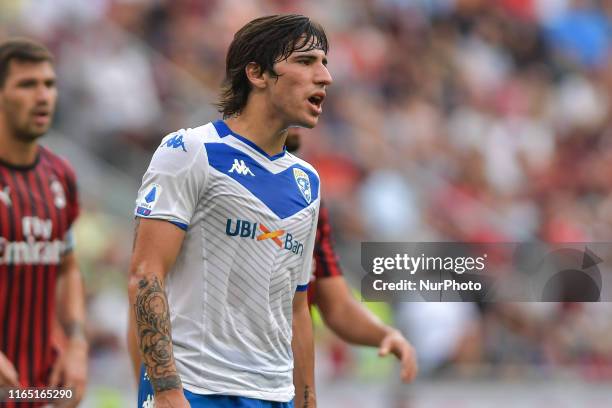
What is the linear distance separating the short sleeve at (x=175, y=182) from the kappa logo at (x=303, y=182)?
483 millimetres

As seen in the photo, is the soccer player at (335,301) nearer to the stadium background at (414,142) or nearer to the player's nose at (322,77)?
the player's nose at (322,77)

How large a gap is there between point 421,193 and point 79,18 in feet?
12.5

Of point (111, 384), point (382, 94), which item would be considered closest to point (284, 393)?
point (111, 384)

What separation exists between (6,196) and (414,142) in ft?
26.4

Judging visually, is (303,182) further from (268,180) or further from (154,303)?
(154,303)

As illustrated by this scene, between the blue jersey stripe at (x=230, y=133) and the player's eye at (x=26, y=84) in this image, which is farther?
the player's eye at (x=26, y=84)

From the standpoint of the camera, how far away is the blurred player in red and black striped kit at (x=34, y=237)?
5852 millimetres

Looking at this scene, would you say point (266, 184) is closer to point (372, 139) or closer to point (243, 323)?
point (243, 323)

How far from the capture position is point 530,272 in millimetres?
10125

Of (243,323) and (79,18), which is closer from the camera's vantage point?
(243,323)

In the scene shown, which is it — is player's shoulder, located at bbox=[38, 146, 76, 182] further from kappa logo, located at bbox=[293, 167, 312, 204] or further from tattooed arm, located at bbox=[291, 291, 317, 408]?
kappa logo, located at bbox=[293, 167, 312, 204]

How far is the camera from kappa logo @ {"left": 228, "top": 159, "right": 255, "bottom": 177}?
425 centimetres

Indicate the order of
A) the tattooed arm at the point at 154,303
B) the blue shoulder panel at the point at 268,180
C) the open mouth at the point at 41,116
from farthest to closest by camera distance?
the open mouth at the point at 41,116, the blue shoulder panel at the point at 268,180, the tattooed arm at the point at 154,303

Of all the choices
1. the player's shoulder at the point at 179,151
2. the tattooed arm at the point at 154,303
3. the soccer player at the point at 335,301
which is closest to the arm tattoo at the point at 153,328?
the tattooed arm at the point at 154,303
